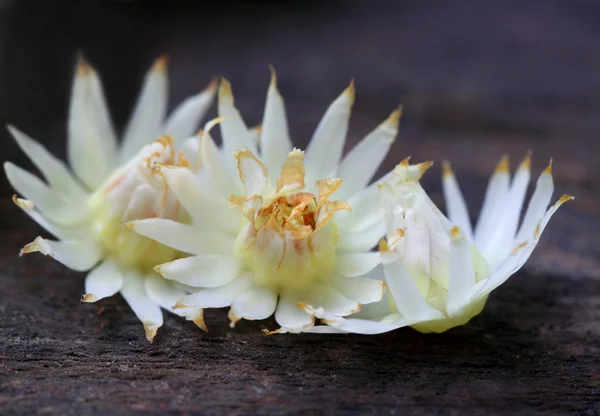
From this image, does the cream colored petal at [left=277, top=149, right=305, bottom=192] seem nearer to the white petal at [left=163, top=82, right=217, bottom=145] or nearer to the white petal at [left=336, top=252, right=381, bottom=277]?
the white petal at [left=336, top=252, right=381, bottom=277]

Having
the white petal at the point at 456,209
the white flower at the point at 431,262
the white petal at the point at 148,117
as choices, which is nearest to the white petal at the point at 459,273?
the white flower at the point at 431,262

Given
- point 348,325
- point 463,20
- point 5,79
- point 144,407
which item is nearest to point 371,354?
point 348,325

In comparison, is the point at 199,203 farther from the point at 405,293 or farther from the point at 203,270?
the point at 405,293

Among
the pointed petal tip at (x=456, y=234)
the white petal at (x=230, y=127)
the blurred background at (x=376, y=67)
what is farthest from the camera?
the blurred background at (x=376, y=67)

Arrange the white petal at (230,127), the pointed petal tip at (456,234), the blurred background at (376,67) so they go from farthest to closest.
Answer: the blurred background at (376,67) → the white petal at (230,127) → the pointed petal tip at (456,234)

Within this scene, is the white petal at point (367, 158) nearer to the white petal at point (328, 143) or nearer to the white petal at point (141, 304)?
the white petal at point (328, 143)

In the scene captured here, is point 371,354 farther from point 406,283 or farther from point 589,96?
point 589,96

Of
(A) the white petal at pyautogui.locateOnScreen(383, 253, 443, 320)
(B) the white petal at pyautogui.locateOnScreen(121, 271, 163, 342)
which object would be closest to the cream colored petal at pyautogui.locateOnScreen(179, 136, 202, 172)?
(B) the white petal at pyautogui.locateOnScreen(121, 271, 163, 342)
